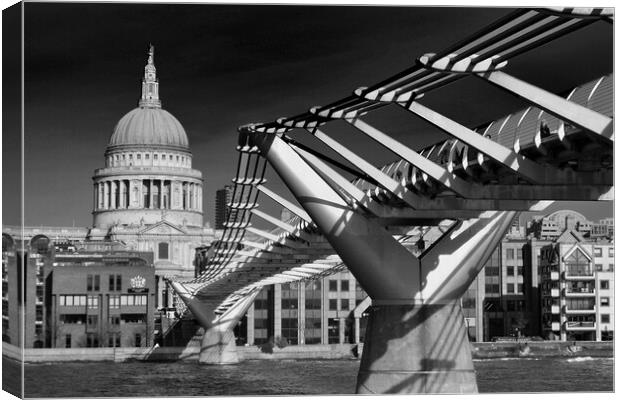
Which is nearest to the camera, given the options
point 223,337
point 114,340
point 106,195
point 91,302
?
point 223,337

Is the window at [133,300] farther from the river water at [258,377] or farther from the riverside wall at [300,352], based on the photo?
the river water at [258,377]

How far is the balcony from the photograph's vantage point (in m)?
75.8

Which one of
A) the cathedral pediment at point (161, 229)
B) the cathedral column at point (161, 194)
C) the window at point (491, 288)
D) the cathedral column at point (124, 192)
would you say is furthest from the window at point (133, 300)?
the cathedral column at point (161, 194)

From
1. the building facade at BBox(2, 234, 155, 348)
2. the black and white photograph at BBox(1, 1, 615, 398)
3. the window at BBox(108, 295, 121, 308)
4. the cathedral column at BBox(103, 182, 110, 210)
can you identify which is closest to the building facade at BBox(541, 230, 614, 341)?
the building facade at BBox(2, 234, 155, 348)

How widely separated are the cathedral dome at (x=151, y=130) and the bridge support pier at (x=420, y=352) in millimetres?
76860

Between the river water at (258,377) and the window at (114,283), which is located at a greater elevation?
the window at (114,283)

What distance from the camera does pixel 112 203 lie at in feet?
352

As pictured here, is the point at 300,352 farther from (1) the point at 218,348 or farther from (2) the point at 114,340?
(2) the point at 114,340

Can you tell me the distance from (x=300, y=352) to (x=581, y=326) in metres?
15.2

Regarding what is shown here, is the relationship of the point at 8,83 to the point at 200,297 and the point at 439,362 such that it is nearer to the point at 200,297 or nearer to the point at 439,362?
the point at 439,362

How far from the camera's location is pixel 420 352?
26.0 meters

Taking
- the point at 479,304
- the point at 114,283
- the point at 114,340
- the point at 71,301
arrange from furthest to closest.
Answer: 1. the point at 479,304
2. the point at 114,283
3. the point at 71,301
4. the point at 114,340

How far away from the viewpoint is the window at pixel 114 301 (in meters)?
82.0

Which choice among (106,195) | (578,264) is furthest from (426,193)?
(106,195)
